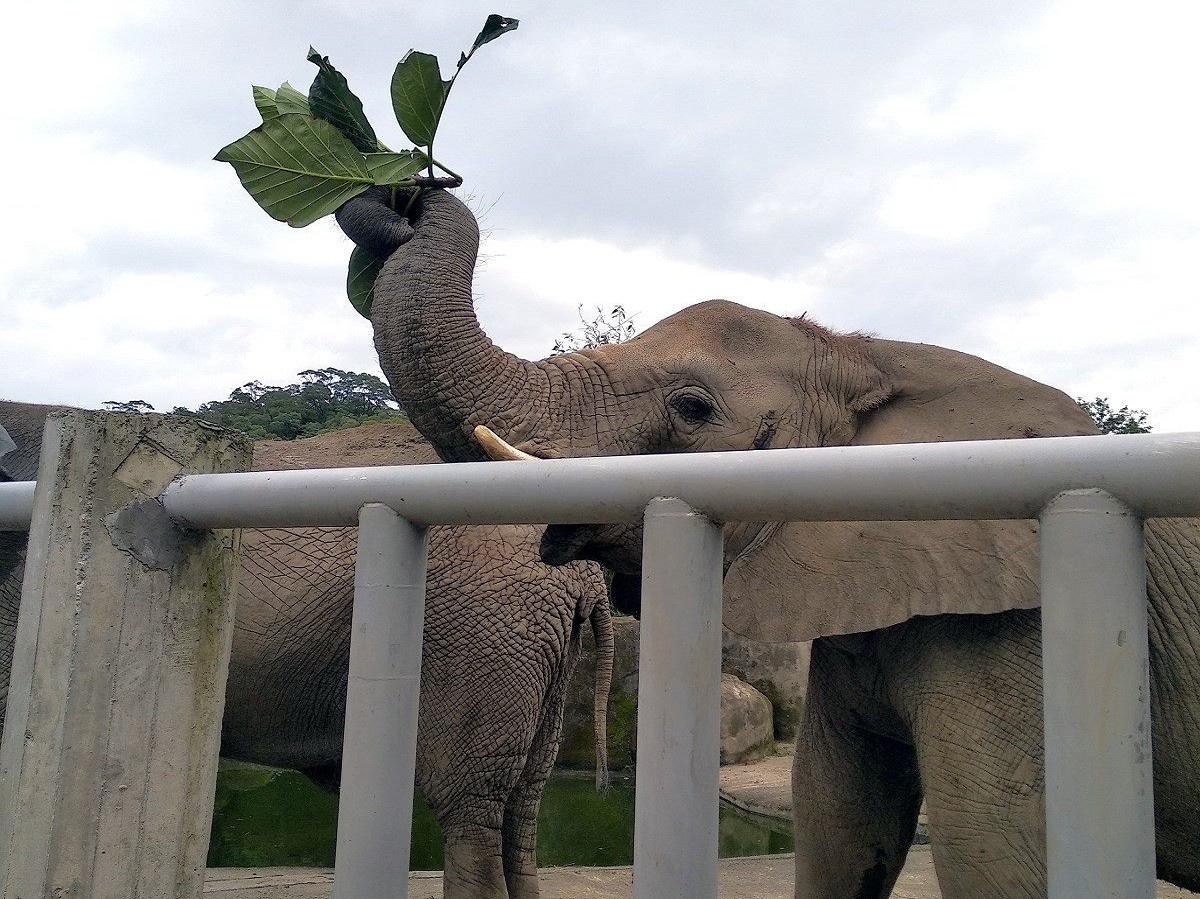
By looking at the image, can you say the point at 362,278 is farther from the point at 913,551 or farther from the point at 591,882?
the point at 591,882

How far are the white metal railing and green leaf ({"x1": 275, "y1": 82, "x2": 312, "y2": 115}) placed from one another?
209 centimetres

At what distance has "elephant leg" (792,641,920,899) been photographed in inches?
110

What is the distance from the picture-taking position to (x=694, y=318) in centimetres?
261

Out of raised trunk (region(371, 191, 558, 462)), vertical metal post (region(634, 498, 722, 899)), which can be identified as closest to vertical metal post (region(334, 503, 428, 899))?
vertical metal post (region(634, 498, 722, 899))

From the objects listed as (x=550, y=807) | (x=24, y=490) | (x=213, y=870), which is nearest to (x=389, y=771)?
(x=24, y=490)

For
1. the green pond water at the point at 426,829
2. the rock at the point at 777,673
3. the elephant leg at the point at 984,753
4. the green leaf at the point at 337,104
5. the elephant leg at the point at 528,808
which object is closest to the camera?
the elephant leg at the point at 984,753

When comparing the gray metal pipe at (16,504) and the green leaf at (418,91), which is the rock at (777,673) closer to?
the green leaf at (418,91)

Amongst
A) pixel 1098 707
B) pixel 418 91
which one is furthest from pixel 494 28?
pixel 1098 707

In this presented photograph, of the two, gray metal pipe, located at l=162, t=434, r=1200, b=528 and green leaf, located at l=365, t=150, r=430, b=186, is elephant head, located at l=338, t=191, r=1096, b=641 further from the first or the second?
gray metal pipe, located at l=162, t=434, r=1200, b=528

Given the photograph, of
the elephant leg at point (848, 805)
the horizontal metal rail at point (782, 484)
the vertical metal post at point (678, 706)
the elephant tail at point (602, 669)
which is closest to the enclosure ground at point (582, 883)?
the elephant tail at point (602, 669)

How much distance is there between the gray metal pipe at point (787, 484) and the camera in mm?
840

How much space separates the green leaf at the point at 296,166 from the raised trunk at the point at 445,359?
278 millimetres

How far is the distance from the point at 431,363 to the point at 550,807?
673 cm

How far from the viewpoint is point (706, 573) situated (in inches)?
39.5
